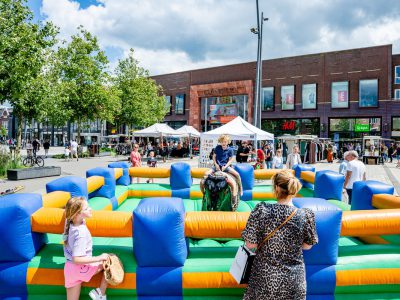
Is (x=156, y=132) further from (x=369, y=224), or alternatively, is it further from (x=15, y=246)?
(x=369, y=224)

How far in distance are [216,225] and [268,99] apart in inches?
1561

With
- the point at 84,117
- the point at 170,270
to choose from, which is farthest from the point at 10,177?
the point at 84,117

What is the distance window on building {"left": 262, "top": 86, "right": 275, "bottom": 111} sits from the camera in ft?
134

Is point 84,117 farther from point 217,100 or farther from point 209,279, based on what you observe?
point 209,279

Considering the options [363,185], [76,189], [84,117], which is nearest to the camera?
[363,185]

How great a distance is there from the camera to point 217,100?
45.3 m

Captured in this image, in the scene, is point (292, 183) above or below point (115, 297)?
above

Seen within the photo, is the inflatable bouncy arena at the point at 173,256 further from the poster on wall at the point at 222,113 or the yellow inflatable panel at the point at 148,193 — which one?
the poster on wall at the point at 222,113

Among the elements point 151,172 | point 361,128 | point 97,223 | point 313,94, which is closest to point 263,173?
point 151,172

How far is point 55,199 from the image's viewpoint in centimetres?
448

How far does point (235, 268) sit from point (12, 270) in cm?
240

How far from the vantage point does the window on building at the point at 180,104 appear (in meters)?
48.9

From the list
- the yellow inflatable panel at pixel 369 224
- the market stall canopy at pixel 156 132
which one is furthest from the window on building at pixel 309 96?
the yellow inflatable panel at pixel 369 224

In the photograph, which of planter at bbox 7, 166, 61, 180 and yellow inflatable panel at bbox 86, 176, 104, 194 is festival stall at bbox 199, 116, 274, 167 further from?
yellow inflatable panel at bbox 86, 176, 104, 194
